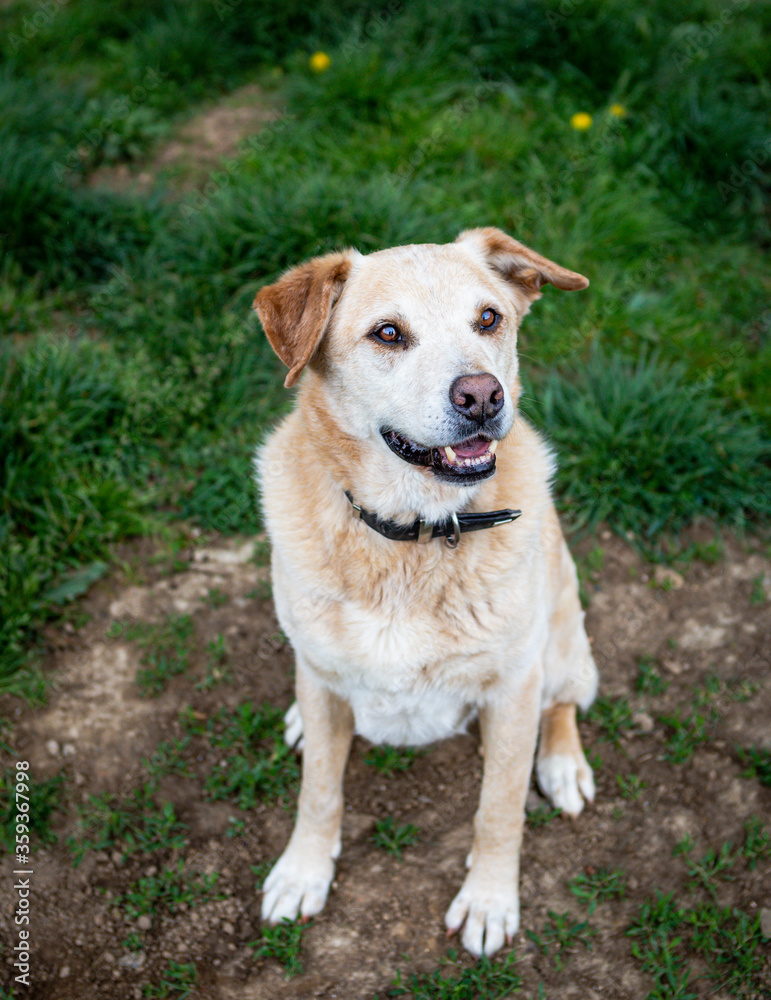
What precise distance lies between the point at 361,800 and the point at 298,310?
78.8 inches

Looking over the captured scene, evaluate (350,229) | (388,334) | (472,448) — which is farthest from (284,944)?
(350,229)

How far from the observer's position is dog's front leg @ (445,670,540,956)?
272cm

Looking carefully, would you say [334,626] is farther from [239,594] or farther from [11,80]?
[11,80]

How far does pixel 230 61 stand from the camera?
5945 millimetres

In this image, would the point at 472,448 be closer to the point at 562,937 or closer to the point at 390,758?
the point at 390,758

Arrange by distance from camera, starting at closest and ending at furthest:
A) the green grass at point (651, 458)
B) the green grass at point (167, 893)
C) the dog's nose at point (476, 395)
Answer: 1. the dog's nose at point (476, 395)
2. the green grass at point (167, 893)
3. the green grass at point (651, 458)

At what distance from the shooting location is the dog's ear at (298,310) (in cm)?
253

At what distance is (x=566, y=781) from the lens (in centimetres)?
327

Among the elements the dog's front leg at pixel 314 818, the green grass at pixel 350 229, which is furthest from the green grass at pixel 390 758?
the green grass at pixel 350 229

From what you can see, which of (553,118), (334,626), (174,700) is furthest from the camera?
(553,118)

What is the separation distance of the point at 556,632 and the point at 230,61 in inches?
197

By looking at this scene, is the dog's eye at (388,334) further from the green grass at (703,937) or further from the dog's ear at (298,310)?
the green grass at (703,937)

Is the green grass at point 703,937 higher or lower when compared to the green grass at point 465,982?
higher

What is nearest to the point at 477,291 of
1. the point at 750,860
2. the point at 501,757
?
the point at 501,757
